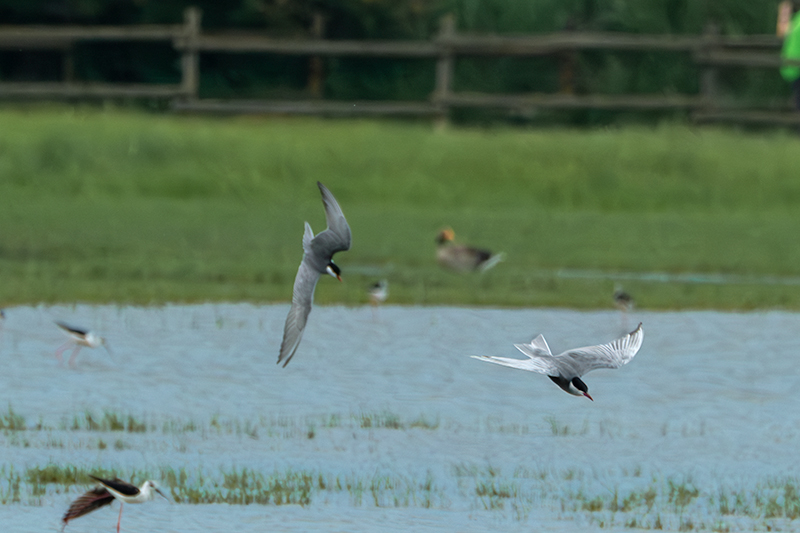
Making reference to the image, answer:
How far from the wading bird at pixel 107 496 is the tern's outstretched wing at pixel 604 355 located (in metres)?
2.06

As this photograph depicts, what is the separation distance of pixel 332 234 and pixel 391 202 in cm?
1515

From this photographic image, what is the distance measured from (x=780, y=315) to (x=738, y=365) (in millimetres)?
2695

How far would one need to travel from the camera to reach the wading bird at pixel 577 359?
578 centimetres

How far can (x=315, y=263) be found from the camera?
6141mm

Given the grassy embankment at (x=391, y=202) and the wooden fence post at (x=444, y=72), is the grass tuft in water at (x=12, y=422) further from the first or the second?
the wooden fence post at (x=444, y=72)

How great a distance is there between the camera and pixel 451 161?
22.0 metres

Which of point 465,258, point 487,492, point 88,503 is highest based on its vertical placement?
point 465,258

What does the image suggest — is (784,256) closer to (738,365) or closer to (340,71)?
(738,365)

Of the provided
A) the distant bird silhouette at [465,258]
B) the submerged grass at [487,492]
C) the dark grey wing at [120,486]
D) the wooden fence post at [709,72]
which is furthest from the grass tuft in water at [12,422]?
the wooden fence post at [709,72]

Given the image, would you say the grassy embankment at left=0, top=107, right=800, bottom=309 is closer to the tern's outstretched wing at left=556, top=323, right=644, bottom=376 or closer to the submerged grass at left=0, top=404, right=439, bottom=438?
the submerged grass at left=0, top=404, right=439, bottom=438

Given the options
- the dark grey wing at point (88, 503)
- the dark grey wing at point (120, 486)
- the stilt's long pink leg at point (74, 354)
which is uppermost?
the stilt's long pink leg at point (74, 354)

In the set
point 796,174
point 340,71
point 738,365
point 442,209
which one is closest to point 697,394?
point 738,365

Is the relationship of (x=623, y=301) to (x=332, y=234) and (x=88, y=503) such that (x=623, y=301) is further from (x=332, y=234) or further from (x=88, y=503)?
(x=332, y=234)

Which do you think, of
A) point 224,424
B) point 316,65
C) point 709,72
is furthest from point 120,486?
point 316,65
